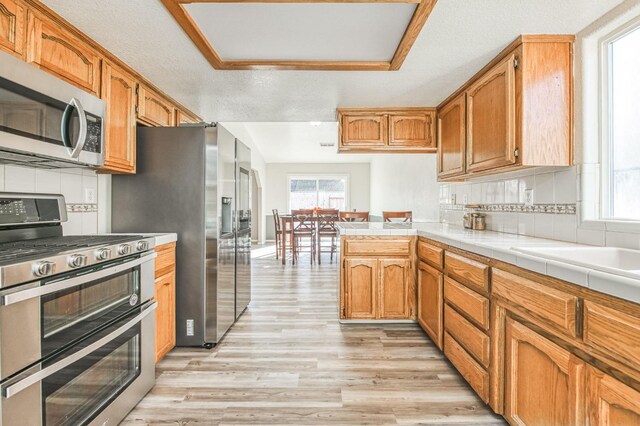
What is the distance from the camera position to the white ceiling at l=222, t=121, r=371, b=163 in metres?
6.53

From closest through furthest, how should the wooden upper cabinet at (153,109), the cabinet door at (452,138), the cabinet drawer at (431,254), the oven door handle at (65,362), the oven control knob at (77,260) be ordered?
the oven door handle at (65,362)
the oven control knob at (77,260)
the cabinet drawer at (431,254)
the wooden upper cabinet at (153,109)
the cabinet door at (452,138)

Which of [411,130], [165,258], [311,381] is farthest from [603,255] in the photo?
[165,258]

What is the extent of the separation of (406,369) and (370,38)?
200 centimetres

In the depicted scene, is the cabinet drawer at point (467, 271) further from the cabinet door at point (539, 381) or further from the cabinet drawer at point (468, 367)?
the cabinet drawer at point (468, 367)

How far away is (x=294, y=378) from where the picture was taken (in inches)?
Answer: 81.5

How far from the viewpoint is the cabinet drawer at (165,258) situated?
2127 millimetres

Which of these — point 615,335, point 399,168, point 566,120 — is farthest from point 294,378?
point 399,168

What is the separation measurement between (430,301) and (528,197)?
980 mm

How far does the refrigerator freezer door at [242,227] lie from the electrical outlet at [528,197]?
2155 millimetres

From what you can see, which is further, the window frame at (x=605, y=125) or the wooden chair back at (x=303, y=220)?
the wooden chair back at (x=303, y=220)

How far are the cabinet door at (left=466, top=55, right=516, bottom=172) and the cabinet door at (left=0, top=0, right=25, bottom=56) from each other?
2432 millimetres

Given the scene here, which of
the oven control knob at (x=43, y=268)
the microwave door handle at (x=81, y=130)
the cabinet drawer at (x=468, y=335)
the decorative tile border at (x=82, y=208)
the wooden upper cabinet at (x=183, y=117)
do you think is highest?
the wooden upper cabinet at (x=183, y=117)

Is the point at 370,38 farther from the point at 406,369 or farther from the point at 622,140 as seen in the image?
the point at 406,369

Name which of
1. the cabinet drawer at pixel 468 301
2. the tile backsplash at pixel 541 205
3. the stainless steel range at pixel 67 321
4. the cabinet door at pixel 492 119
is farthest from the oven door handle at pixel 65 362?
the tile backsplash at pixel 541 205
